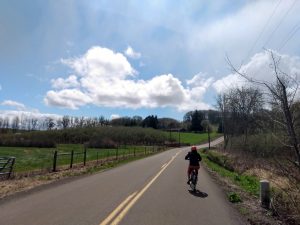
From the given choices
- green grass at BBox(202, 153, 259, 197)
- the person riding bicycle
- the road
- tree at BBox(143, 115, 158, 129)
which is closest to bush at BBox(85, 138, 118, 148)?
green grass at BBox(202, 153, 259, 197)

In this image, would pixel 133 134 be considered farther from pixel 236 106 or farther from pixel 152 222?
pixel 152 222

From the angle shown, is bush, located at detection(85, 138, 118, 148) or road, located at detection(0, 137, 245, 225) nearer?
road, located at detection(0, 137, 245, 225)

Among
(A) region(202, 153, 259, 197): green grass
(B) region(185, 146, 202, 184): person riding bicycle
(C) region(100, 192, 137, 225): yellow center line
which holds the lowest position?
(C) region(100, 192, 137, 225): yellow center line

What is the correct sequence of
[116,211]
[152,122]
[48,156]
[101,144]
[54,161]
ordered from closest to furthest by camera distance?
[116,211] → [54,161] → [48,156] → [101,144] → [152,122]

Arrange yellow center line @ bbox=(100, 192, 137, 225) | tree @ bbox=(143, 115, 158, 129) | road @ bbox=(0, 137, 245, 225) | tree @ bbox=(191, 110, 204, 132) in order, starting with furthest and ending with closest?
tree @ bbox=(143, 115, 158, 129) < tree @ bbox=(191, 110, 204, 132) < road @ bbox=(0, 137, 245, 225) < yellow center line @ bbox=(100, 192, 137, 225)

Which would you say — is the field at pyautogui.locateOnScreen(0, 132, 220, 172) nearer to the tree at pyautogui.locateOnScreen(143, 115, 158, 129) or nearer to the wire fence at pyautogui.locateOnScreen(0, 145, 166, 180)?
the wire fence at pyautogui.locateOnScreen(0, 145, 166, 180)

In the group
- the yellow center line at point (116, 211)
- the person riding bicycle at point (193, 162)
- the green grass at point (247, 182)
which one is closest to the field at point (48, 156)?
the person riding bicycle at point (193, 162)

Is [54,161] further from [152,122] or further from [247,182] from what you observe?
[152,122]

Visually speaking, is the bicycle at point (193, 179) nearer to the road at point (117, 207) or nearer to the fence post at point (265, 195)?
the road at point (117, 207)

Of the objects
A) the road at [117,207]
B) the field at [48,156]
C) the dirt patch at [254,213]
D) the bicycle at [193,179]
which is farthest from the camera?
the field at [48,156]

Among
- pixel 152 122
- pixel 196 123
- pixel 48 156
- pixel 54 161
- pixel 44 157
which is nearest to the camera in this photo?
pixel 54 161

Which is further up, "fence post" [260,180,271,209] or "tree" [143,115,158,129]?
"tree" [143,115,158,129]

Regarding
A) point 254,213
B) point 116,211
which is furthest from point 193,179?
point 116,211

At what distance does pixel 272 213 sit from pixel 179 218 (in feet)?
9.14
